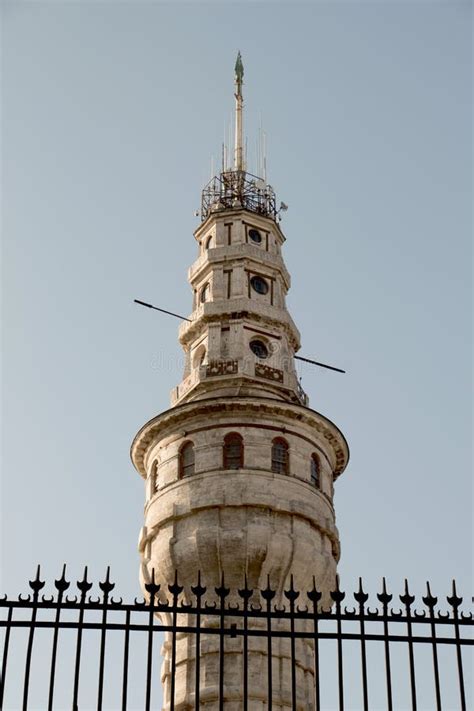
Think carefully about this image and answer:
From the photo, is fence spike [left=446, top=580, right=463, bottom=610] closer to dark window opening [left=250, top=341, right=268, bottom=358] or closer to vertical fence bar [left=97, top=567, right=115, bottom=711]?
vertical fence bar [left=97, top=567, right=115, bottom=711]

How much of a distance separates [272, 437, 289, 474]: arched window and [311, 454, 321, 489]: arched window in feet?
4.46

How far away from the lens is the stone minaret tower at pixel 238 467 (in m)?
35.8

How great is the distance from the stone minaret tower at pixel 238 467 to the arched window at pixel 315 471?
0.16 feet

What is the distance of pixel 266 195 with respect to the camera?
49594 mm

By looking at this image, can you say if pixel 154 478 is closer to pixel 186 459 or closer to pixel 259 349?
pixel 186 459

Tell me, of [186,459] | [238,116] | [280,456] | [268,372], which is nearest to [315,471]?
[280,456]

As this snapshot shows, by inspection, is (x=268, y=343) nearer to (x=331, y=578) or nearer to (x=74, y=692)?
(x=331, y=578)

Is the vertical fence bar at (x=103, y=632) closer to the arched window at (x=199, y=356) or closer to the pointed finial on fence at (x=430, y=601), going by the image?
the pointed finial on fence at (x=430, y=601)

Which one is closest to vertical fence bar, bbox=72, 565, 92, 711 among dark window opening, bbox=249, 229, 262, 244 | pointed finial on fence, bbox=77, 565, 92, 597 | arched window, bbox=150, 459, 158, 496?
pointed finial on fence, bbox=77, 565, 92, 597

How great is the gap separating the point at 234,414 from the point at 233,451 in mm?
1422

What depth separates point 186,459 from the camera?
38.8 meters

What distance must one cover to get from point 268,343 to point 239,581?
11327mm

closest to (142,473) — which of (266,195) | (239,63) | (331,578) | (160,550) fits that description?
(160,550)

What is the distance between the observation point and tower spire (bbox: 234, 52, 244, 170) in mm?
50938
